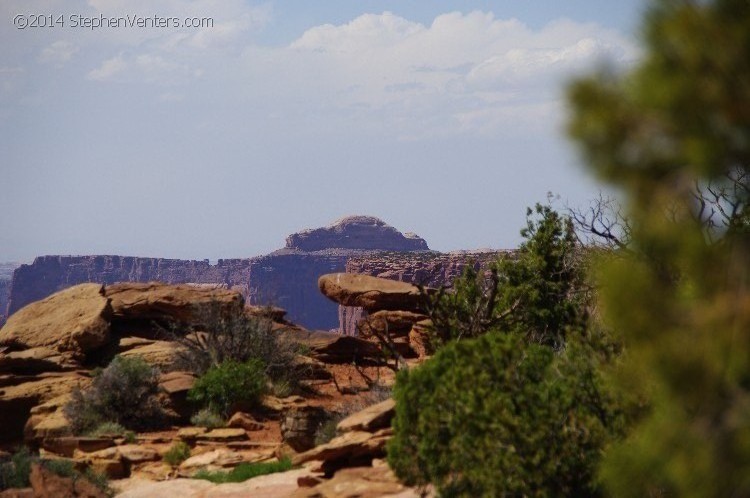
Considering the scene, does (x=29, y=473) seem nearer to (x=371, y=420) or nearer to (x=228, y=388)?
(x=228, y=388)

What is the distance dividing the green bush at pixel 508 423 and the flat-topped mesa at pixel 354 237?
4591 inches

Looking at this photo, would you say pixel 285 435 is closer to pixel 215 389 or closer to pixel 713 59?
pixel 215 389

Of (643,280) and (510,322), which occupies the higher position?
(643,280)

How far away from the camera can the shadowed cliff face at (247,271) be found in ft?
365

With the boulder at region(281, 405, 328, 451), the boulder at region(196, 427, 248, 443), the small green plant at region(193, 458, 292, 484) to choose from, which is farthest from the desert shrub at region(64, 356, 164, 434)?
the small green plant at region(193, 458, 292, 484)

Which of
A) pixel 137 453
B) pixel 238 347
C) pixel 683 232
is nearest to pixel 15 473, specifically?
pixel 137 453

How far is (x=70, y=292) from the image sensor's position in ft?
97.9

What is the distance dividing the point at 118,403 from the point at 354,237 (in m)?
109

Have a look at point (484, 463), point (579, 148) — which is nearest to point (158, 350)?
point (484, 463)

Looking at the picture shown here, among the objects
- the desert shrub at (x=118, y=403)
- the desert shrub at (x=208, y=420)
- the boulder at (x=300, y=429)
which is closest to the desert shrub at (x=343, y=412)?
the boulder at (x=300, y=429)

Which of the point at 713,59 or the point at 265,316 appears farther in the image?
the point at 265,316

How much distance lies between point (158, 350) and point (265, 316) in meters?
3.14

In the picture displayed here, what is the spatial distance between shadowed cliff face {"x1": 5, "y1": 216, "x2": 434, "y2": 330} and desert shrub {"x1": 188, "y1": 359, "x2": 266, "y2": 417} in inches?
3263

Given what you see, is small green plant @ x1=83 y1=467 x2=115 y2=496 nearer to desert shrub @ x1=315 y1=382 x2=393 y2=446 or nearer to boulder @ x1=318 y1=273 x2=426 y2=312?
desert shrub @ x1=315 y1=382 x2=393 y2=446
